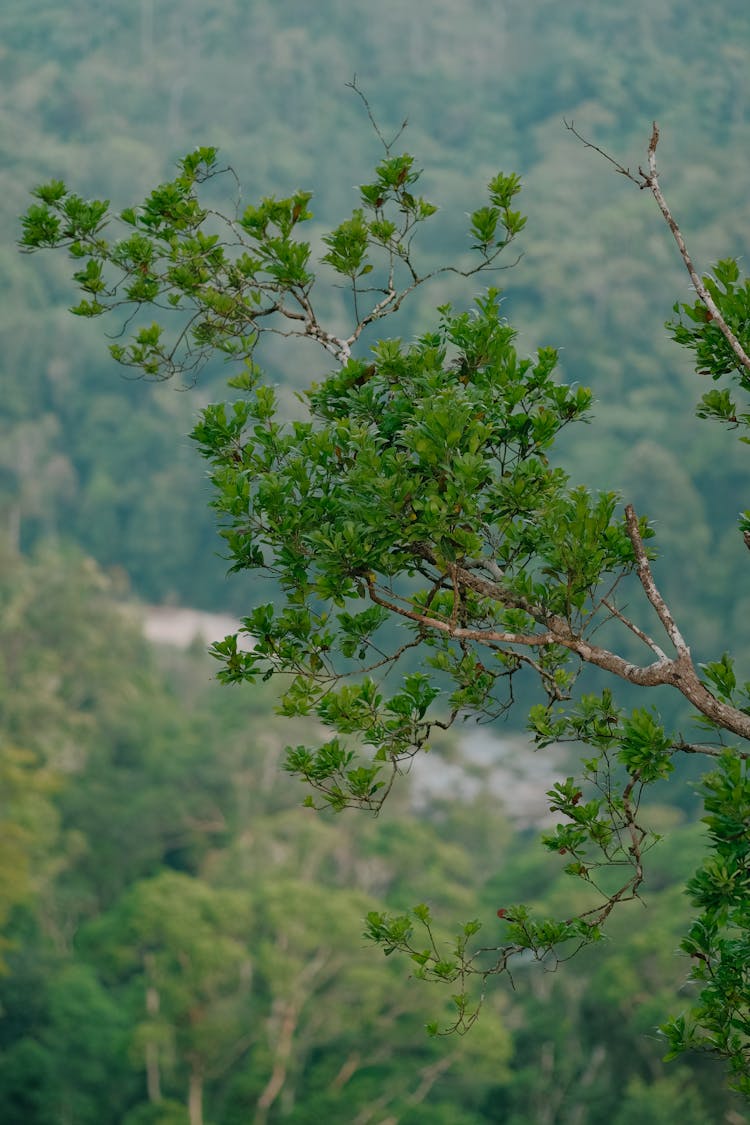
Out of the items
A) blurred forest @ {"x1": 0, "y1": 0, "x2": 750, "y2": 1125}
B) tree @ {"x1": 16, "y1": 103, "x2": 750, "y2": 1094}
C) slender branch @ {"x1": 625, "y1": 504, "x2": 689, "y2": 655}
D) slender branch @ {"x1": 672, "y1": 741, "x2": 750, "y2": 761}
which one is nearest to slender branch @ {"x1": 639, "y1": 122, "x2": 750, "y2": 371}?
tree @ {"x1": 16, "y1": 103, "x2": 750, "y2": 1094}

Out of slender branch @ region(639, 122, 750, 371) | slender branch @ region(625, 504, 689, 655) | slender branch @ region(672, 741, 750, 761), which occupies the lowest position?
slender branch @ region(672, 741, 750, 761)

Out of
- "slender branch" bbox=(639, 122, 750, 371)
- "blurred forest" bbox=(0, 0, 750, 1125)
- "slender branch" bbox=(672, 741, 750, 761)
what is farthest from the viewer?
"blurred forest" bbox=(0, 0, 750, 1125)

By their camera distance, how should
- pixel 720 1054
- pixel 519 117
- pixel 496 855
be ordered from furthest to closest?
pixel 519 117 → pixel 496 855 → pixel 720 1054

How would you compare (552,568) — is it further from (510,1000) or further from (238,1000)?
(510,1000)

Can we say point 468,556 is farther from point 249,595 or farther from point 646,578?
point 249,595

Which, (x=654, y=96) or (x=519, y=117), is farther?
(x=519, y=117)

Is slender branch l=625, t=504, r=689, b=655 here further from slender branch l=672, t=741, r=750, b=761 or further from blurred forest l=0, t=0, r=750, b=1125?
blurred forest l=0, t=0, r=750, b=1125

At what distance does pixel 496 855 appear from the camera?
21.3m

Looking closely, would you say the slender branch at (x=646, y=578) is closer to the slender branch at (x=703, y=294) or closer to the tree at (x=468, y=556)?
the tree at (x=468, y=556)

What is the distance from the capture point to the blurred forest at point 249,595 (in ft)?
47.8

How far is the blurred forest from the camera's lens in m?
14.6

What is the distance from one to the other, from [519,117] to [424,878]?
116 ft

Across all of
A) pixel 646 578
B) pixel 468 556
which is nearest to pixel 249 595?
pixel 468 556

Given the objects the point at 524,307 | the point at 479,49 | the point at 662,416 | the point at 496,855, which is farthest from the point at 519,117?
the point at 496,855
